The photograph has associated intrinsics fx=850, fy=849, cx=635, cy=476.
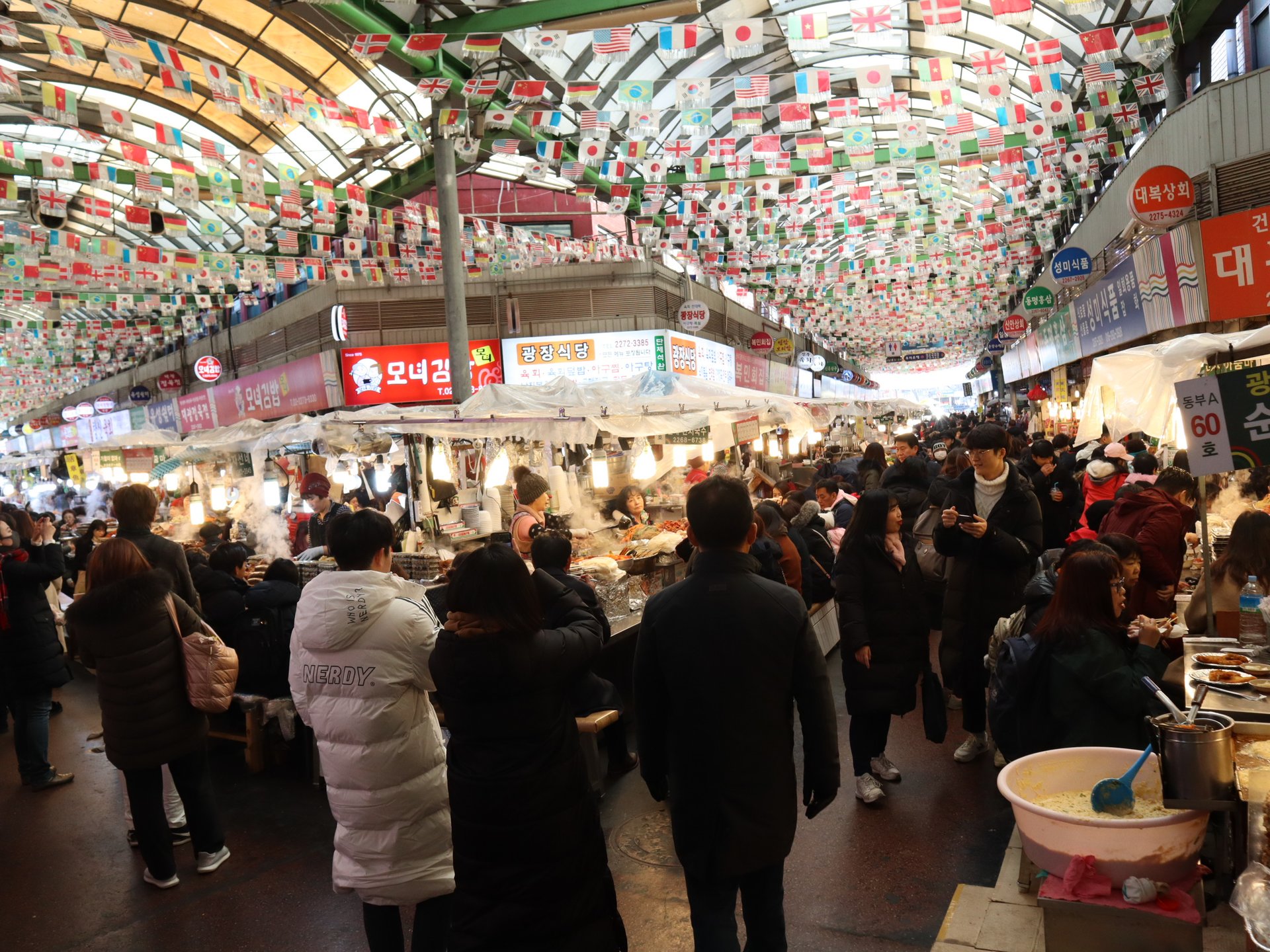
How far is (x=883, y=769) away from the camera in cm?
529

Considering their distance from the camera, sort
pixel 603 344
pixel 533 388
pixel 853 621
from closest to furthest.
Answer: pixel 853 621, pixel 533 388, pixel 603 344

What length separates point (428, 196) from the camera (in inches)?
727

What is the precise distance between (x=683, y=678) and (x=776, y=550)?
9.60 ft

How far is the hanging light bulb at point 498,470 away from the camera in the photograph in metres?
9.66

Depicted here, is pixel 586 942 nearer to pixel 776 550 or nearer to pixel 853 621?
pixel 853 621

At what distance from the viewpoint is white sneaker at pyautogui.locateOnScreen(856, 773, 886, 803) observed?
4.99 meters

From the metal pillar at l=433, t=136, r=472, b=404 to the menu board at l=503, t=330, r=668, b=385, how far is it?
5.56 metres

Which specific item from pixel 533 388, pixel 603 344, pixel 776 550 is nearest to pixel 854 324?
pixel 603 344

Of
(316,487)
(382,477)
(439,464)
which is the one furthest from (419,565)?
(316,487)

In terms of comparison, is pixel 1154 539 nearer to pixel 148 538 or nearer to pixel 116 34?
pixel 148 538

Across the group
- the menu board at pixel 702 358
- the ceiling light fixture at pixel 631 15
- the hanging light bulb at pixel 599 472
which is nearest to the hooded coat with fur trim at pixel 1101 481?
the hanging light bulb at pixel 599 472

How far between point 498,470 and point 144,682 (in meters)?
5.44

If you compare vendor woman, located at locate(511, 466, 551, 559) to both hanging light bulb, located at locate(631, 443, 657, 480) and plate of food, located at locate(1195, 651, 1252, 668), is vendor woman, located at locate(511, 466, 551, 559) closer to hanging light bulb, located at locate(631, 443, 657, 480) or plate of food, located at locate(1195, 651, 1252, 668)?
hanging light bulb, located at locate(631, 443, 657, 480)

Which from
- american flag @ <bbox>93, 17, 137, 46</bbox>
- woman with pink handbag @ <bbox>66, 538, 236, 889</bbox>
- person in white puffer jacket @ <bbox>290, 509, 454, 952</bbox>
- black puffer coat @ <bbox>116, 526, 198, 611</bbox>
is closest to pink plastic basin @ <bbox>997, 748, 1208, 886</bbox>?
person in white puffer jacket @ <bbox>290, 509, 454, 952</bbox>
